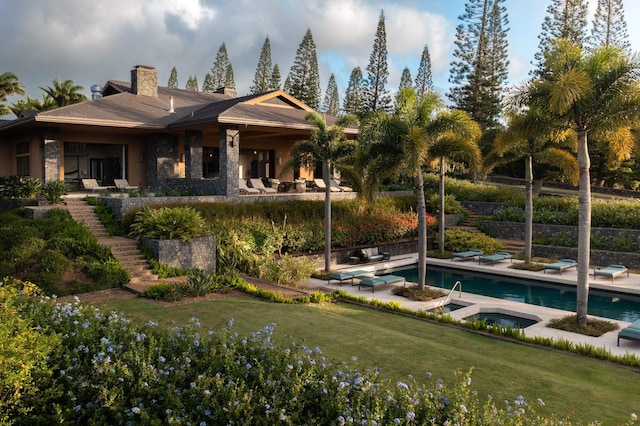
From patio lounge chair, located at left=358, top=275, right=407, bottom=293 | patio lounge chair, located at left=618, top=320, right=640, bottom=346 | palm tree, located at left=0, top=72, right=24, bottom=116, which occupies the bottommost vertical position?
patio lounge chair, located at left=618, top=320, right=640, bottom=346

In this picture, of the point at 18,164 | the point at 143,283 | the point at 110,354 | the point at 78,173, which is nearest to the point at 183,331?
the point at 110,354

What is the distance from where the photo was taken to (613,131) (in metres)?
11.2

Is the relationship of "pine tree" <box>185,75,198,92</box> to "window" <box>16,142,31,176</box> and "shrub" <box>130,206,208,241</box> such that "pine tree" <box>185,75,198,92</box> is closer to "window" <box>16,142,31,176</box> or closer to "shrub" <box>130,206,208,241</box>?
"window" <box>16,142,31,176</box>

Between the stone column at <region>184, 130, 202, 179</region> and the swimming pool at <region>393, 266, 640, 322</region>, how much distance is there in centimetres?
899

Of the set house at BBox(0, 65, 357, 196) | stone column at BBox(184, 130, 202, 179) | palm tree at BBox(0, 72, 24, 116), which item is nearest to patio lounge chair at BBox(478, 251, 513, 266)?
house at BBox(0, 65, 357, 196)

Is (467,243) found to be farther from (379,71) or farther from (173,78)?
(173,78)

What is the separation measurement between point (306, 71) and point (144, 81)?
18896mm

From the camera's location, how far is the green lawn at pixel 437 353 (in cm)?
622

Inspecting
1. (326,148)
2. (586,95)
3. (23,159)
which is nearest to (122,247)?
(326,148)

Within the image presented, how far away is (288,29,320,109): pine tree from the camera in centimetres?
4112

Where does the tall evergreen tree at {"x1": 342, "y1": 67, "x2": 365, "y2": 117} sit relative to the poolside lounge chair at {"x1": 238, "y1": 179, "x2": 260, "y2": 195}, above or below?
above

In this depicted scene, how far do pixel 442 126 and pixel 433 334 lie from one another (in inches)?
247

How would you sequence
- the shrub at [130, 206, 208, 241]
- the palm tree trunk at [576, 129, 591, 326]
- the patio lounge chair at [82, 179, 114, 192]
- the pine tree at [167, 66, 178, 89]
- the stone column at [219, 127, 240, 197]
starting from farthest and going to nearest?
the pine tree at [167, 66, 178, 89] → the patio lounge chair at [82, 179, 114, 192] → the stone column at [219, 127, 240, 197] → the shrub at [130, 206, 208, 241] → the palm tree trunk at [576, 129, 591, 326]

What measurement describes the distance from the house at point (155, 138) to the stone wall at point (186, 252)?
4493 mm
